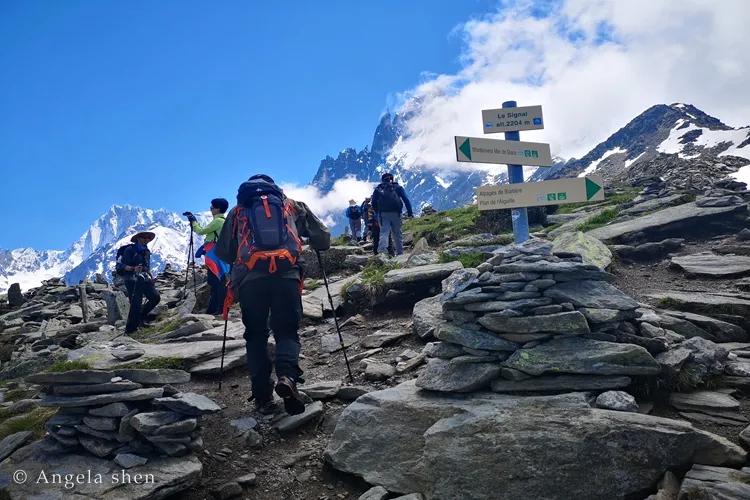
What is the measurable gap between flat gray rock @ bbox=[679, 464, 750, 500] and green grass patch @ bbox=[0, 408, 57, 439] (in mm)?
7404

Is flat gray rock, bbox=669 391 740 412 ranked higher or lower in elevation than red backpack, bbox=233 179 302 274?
lower

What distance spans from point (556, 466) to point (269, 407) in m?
4.03

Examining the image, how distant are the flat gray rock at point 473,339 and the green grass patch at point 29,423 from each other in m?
5.54

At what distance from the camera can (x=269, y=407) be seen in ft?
22.1

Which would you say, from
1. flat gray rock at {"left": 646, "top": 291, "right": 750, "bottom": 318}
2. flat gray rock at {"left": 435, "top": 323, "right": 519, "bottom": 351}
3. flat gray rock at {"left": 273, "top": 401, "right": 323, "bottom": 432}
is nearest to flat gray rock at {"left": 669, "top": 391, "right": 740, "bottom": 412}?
flat gray rock at {"left": 435, "top": 323, "right": 519, "bottom": 351}

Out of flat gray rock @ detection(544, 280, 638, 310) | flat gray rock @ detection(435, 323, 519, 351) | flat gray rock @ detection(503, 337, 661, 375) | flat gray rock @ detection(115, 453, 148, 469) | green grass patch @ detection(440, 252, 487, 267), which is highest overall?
green grass patch @ detection(440, 252, 487, 267)

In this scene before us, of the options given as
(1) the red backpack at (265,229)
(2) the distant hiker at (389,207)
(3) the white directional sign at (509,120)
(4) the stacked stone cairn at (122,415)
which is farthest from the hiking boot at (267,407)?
(2) the distant hiker at (389,207)

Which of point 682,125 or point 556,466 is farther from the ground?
point 682,125

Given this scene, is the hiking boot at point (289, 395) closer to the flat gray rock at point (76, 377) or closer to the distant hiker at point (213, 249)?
the flat gray rock at point (76, 377)

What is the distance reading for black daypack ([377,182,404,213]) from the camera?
16.4 metres

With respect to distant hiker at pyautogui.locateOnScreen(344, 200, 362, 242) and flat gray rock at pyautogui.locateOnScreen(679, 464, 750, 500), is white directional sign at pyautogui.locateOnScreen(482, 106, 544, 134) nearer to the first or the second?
flat gray rock at pyautogui.locateOnScreen(679, 464, 750, 500)

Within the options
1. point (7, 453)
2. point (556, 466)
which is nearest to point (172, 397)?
point (7, 453)

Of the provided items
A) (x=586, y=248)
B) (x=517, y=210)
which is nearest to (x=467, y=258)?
(x=586, y=248)

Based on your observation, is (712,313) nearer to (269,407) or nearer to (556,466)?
(556,466)
